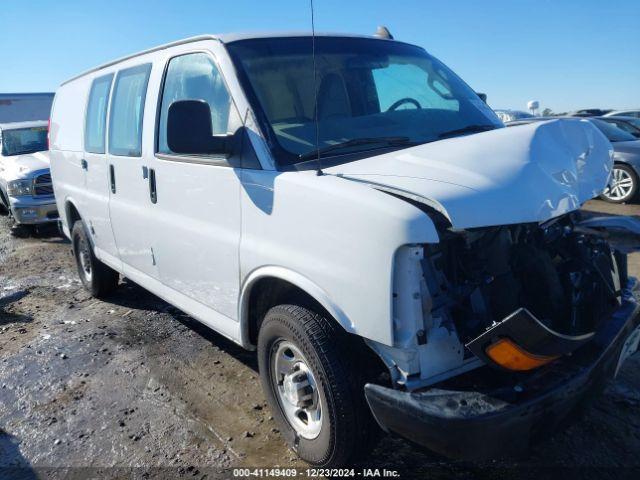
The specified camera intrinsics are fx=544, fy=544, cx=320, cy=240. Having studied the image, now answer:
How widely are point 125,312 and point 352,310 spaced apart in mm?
3737

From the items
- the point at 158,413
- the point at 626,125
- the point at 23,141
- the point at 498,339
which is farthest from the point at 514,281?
the point at 626,125

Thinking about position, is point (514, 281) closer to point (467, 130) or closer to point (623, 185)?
point (467, 130)

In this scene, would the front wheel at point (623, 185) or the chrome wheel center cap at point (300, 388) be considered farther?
the front wheel at point (623, 185)

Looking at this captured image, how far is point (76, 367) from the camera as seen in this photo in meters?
4.29

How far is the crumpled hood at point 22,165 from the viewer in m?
9.08

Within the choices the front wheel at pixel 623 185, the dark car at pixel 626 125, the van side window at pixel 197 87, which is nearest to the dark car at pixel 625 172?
the front wheel at pixel 623 185

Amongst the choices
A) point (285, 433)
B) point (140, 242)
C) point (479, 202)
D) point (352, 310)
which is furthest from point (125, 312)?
point (479, 202)

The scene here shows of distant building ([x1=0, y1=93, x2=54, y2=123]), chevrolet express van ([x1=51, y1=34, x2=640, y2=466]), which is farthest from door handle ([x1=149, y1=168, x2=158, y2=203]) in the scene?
distant building ([x1=0, y1=93, x2=54, y2=123])

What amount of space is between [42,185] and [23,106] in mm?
10429

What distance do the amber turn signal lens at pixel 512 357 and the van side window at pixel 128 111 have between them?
2814mm

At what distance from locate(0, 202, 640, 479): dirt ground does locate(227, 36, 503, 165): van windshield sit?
1.69 metres

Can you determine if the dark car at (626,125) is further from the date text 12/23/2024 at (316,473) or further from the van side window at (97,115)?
the date text 12/23/2024 at (316,473)

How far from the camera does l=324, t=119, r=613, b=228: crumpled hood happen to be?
2.16 meters

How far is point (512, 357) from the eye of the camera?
213cm
